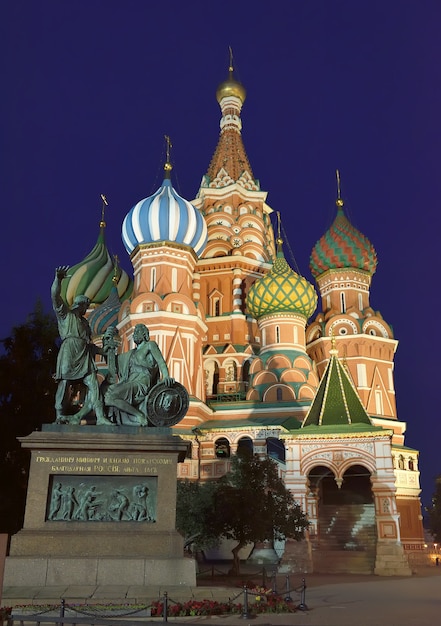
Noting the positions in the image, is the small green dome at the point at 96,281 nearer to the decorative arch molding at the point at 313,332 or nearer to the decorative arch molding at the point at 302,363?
the decorative arch molding at the point at 313,332

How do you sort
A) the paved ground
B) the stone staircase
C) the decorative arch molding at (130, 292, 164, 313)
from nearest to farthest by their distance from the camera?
the paved ground < the stone staircase < the decorative arch molding at (130, 292, 164, 313)

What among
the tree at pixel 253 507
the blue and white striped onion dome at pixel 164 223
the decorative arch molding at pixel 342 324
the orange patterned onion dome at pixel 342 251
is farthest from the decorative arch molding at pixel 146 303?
the tree at pixel 253 507

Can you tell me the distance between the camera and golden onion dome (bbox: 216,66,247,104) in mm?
47756

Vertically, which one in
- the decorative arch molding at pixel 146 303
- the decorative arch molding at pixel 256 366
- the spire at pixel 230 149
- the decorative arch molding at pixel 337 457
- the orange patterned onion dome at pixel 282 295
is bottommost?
the decorative arch molding at pixel 337 457

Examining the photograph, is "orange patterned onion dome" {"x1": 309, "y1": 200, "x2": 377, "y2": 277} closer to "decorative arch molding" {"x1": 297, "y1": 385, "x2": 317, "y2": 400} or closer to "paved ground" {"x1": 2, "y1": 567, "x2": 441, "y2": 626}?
→ "decorative arch molding" {"x1": 297, "y1": 385, "x2": 317, "y2": 400}

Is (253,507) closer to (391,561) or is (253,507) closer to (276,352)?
(391,561)

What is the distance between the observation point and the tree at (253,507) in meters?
17.9

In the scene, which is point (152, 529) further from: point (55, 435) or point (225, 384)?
point (225, 384)

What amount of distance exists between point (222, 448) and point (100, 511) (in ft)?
66.5

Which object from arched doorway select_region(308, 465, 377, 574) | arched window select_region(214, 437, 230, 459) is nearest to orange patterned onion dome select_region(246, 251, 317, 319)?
arched window select_region(214, 437, 230, 459)

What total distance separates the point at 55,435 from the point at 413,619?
6.40 m

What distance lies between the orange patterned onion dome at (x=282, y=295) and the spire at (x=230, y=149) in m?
10.5

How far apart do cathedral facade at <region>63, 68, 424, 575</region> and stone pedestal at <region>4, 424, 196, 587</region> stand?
11896mm

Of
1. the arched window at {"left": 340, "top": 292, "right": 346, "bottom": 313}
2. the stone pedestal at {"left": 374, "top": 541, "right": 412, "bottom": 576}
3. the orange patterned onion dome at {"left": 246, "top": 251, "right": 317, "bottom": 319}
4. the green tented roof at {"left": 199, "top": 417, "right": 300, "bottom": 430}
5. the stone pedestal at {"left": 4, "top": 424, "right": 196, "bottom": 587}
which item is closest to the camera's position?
the stone pedestal at {"left": 4, "top": 424, "right": 196, "bottom": 587}
